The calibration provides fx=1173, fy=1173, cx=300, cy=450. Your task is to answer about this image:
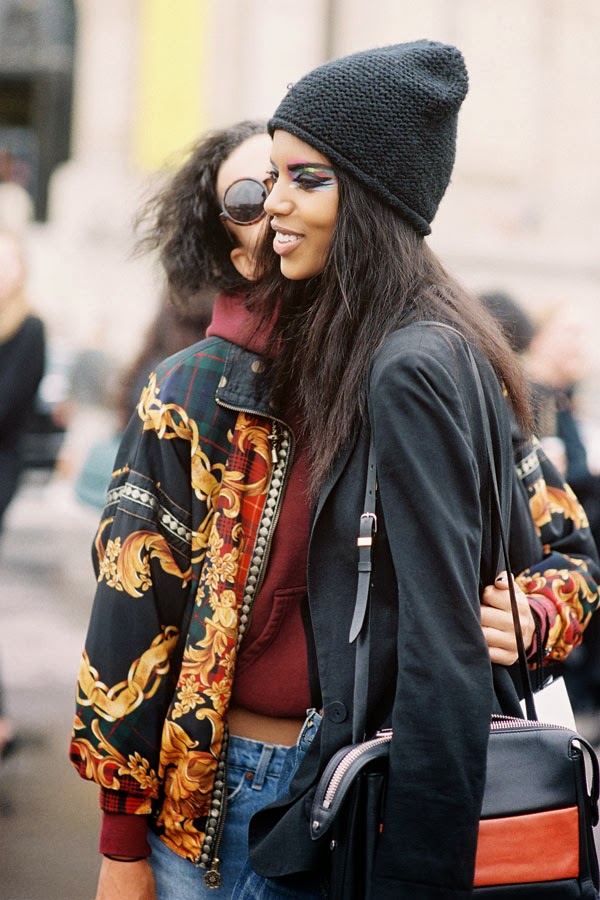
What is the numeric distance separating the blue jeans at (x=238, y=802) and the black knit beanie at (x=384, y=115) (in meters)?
0.88

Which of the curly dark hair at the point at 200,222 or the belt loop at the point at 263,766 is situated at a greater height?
the curly dark hair at the point at 200,222

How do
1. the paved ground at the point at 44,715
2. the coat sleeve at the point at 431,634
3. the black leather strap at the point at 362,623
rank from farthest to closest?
the paved ground at the point at 44,715 < the black leather strap at the point at 362,623 < the coat sleeve at the point at 431,634

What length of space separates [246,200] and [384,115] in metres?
0.48

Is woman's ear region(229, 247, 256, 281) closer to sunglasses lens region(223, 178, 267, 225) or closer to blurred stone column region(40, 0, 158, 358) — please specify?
sunglasses lens region(223, 178, 267, 225)

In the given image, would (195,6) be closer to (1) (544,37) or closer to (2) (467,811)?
(1) (544,37)

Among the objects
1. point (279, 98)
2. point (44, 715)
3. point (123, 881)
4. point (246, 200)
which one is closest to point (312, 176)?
point (246, 200)

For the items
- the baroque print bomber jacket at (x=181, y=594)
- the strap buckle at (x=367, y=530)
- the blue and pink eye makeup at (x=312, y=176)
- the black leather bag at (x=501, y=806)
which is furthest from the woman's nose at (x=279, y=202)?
the strap buckle at (x=367, y=530)

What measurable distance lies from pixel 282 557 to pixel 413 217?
0.57 metres

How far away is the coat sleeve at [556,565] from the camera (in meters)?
2.03

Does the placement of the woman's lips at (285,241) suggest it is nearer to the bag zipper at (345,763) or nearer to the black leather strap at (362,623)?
the black leather strap at (362,623)

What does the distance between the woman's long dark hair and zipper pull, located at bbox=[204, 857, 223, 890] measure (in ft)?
2.10

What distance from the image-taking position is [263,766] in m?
1.91

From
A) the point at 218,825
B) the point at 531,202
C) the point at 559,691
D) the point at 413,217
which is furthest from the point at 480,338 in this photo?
the point at 531,202

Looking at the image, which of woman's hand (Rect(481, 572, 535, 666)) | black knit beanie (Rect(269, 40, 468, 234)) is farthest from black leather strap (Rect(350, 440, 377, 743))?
black knit beanie (Rect(269, 40, 468, 234))
